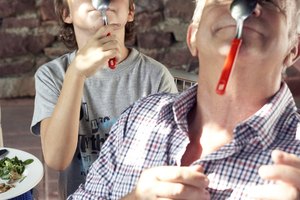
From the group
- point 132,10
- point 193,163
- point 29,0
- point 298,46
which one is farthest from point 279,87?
point 29,0

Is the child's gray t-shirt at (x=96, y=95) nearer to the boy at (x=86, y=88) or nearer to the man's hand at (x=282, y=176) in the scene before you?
the boy at (x=86, y=88)

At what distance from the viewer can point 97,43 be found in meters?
1.23

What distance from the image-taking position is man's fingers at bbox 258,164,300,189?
77cm

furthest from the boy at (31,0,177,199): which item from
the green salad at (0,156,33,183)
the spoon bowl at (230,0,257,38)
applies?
the spoon bowl at (230,0,257,38)

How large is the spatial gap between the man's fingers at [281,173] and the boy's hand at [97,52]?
56 cm

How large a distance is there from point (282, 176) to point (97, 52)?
1.92 ft

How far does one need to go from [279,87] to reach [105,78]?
51 cm

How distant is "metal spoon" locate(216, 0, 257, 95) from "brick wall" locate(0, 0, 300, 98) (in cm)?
235

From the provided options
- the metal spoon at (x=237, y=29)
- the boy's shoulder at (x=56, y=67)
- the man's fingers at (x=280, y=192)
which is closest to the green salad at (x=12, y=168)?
the boy's shoulder at (x=56, y=67)

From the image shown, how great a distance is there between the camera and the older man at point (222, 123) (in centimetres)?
96

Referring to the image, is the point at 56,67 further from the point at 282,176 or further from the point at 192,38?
the point at 282,176

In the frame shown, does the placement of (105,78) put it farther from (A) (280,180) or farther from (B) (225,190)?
(A) (280,180)

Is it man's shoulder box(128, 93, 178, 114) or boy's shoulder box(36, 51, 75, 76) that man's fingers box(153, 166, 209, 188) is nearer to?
man's shoulder box(128, 93, 178, 114)

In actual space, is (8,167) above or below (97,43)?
below
